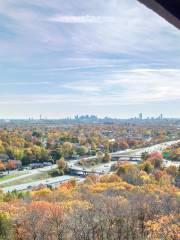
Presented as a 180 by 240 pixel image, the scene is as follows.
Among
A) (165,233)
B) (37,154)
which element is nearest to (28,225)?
(165,233)

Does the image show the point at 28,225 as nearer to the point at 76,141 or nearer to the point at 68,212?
the point at 68,212

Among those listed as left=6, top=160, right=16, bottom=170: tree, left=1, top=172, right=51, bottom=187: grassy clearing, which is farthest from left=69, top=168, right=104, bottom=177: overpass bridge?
left=6, top=160, right=16, bottom=170: tree

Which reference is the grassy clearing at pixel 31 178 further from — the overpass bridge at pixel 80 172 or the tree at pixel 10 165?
the tree at pixel 10 165

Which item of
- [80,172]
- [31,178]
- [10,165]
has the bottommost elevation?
[31,178]

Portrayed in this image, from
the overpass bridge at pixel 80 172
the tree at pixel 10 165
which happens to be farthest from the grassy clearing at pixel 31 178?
the tree at pixel 10 165

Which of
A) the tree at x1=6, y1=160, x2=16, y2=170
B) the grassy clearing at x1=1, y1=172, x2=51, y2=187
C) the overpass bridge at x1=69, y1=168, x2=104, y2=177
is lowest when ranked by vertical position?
the grassy clearing at x1=1, y1=172, x2=51, y2=187

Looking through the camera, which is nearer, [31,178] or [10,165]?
[31,178]

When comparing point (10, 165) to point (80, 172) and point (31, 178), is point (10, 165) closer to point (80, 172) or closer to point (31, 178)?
point (31, 178)

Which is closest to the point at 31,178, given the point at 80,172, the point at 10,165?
the point at 80,172

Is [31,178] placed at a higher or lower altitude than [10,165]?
lower

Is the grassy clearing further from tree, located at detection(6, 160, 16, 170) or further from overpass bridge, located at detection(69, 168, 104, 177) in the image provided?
tree, located at detection(6, 160, 16, 170)

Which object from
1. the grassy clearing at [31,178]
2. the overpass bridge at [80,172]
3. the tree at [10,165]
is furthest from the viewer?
the tree at [10,165]

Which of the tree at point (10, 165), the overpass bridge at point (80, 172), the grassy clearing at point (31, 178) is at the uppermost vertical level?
the tree at point (10, 165)
